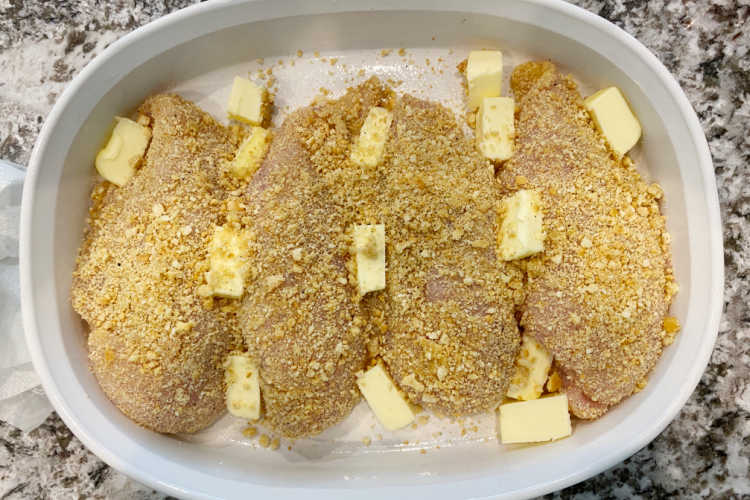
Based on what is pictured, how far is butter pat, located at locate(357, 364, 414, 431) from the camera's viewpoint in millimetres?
953

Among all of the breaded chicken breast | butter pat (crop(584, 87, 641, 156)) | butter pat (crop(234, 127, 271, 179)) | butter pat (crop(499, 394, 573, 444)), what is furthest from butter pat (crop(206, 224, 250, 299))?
butter pat (crop(584, 87, 641, 156))

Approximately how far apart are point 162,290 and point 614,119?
88 centimetres

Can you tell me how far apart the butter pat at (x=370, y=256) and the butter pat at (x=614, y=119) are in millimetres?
459

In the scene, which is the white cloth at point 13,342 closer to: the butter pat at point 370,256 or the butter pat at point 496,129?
the butter pat at point 370,256

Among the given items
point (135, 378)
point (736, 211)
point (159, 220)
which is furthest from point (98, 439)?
point (736, 211)

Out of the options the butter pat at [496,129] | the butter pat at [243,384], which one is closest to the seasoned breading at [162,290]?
the butter pat at [243,384]

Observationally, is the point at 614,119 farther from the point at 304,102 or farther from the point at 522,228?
the point at 304,102

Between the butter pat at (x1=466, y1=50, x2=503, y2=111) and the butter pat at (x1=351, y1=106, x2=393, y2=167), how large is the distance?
0.58ft

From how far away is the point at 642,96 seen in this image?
94cm

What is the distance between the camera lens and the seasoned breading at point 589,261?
891mm

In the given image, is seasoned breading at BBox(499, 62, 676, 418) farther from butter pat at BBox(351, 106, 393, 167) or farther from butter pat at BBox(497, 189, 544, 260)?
butter pat at BBox(351, 106, 393, 167)

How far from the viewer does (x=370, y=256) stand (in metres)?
0.89

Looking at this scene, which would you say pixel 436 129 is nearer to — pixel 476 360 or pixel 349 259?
pixel 349 259

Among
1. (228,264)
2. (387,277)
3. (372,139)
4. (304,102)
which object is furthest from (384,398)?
(304,102)
